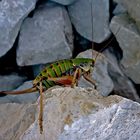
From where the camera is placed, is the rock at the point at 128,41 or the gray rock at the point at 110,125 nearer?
the gray rock at the point at 110,125

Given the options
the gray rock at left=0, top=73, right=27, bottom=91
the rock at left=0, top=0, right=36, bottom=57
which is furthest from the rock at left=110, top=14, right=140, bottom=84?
the gray rock at left=0, top=73, right=27, bottom=91

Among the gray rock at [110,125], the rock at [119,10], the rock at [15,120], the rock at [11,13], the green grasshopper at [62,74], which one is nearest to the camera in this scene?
the gray rock at [110,125]

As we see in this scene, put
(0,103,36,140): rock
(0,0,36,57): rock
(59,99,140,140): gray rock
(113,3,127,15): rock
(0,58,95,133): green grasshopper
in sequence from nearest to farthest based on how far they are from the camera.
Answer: (59,99,140,140): gray rock, (0,103,36,140): rock, (0,58,95,133): green grasshopper, (0,0,36,57): rock, (113,3,127,15): rock

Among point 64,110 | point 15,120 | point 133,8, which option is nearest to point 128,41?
point 133,8

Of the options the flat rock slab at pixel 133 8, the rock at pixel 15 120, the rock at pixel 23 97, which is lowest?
the rock at pixel 23 97

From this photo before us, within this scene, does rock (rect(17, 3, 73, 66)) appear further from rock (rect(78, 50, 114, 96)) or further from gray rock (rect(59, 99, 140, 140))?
gray rock (rect(59, 99, 140, 140))

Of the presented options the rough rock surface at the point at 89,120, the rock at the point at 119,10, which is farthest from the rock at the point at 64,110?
the rock at the point at 119,10

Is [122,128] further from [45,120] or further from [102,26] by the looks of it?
[102,26]

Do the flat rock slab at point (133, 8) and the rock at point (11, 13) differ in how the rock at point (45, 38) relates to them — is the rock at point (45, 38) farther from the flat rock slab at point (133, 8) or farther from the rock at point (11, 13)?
the flat rock slab at point (133, 8)
